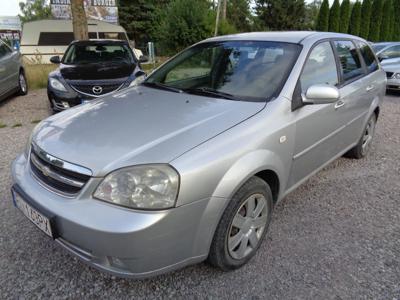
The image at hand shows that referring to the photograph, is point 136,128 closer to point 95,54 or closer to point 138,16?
point 95,54

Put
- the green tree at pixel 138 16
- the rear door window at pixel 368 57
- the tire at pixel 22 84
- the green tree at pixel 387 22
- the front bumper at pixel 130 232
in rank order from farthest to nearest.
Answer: the green tree at pixel 138 16 → the green tree at pixel 387 22 → the tire at pixel 22 84 → the rear door window at pixel 368 57 → the front bumper at pixel 130 232

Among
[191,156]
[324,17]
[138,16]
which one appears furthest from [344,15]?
[191,156]

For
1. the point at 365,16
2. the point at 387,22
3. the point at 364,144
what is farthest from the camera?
the point at 387,22

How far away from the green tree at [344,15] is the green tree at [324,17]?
1293 millimetres

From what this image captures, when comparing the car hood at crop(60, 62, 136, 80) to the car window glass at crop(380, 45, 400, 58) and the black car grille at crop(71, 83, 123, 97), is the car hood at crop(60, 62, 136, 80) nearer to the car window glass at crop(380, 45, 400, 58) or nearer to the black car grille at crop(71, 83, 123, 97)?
the black car grille at crop(71, 83, 123, 97)

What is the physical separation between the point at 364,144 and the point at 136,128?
3.33 meters

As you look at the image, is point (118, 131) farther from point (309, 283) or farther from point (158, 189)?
point (309, 283)

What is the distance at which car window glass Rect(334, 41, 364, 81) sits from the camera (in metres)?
3.45

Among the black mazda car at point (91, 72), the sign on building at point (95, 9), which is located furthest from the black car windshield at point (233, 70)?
the sign on building at point (95, 9)

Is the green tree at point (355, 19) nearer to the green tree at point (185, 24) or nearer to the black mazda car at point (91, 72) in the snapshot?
the green tree at point (185, 24)

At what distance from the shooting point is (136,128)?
2215 mm

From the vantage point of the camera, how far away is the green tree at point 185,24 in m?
18.9

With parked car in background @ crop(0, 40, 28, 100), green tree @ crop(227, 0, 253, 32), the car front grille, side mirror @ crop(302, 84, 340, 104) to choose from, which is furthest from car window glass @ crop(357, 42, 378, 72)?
green tree @ crop(227, 0, 253, 32)

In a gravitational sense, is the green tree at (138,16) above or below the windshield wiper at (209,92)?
above
